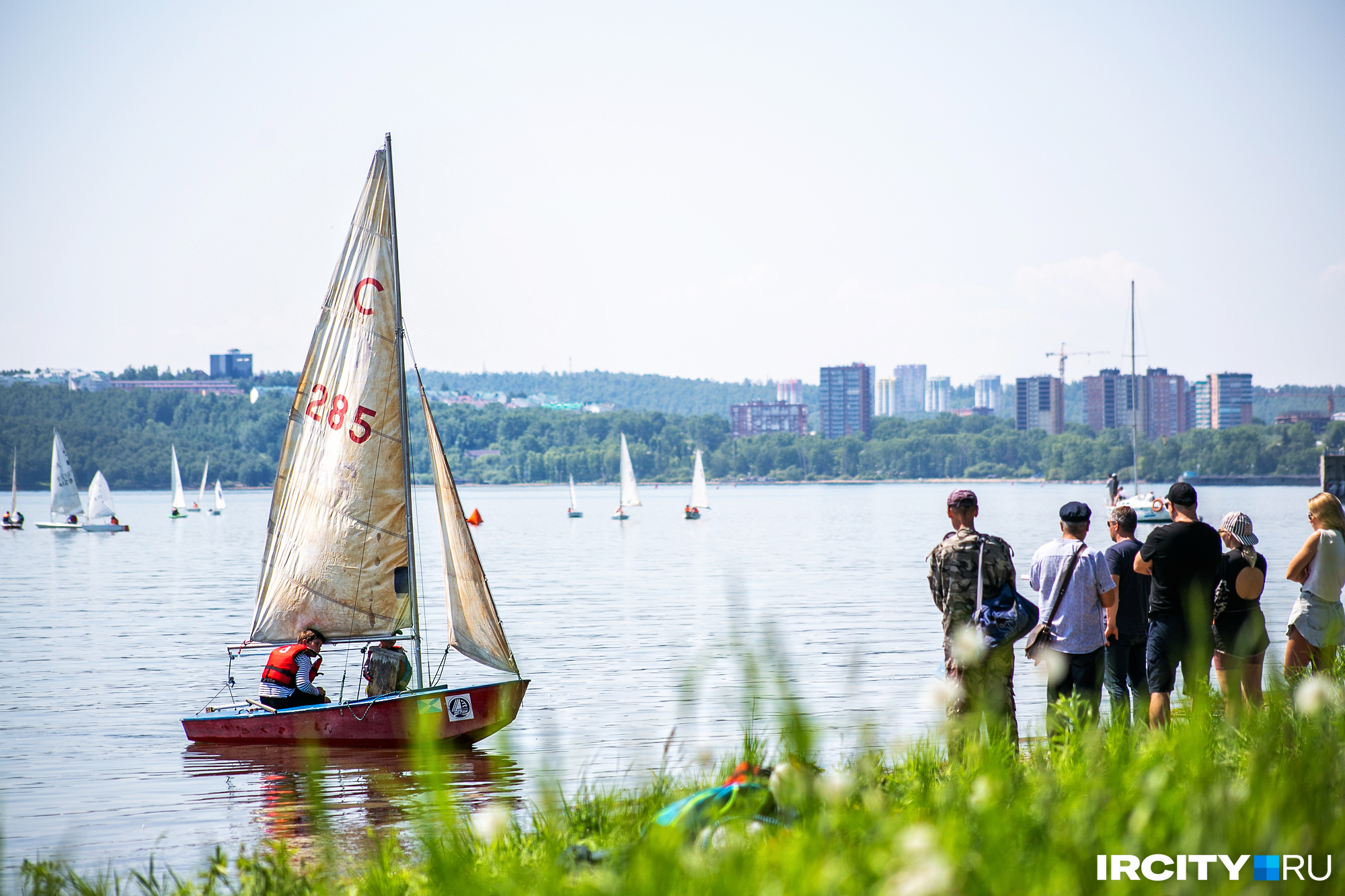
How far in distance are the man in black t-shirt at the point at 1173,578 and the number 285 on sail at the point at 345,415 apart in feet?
28.6

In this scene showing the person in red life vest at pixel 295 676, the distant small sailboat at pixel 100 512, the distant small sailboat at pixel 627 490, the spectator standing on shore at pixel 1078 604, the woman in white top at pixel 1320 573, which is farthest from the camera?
the distant small sailboat at pixel 627 490

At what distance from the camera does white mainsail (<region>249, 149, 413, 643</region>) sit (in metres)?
14.2

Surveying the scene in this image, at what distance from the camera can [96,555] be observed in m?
64.5

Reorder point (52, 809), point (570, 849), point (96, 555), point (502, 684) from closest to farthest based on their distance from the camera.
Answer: point (570, 849) < point (52, 809) < point (502, 684) < point (96, 555)

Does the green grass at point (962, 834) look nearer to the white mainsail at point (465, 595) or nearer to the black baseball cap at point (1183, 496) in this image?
the black baseball cap at point (1183, 496)

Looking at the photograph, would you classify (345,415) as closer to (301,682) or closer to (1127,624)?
(301,682)

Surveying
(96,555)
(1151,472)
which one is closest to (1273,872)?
(96,555)

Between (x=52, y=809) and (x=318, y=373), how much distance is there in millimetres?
5408

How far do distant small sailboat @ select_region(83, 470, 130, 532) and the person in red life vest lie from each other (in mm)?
75678

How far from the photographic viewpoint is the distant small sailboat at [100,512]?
275 ft

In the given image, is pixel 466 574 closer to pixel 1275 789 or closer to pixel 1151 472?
pixel 1275 789

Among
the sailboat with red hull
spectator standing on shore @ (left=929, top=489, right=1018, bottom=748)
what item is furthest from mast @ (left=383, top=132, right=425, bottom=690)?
spectator standing on shore @ (left=929, top=489, right=1018, bottom=748)

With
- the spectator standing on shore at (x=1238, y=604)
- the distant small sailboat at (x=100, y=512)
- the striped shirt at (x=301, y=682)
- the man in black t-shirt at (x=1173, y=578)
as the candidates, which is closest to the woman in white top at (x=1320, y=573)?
the spectator standing on shore at (x=1238, y=604)

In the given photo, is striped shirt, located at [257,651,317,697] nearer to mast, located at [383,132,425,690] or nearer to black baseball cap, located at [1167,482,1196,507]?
mast, located at [383,132,425,690]
